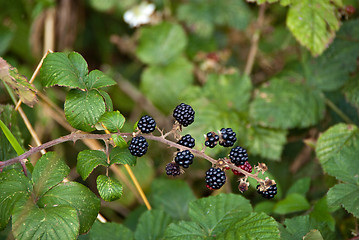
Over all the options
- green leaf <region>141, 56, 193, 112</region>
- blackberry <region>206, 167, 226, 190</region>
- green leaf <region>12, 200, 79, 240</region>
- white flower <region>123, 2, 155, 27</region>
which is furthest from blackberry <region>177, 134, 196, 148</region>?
white flower <region>123, 2, 155, 27</region>

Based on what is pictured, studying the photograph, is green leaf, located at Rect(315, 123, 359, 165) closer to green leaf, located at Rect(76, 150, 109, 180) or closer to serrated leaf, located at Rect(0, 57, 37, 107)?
green leaf, located at Rect(76, 150, 109, 180)

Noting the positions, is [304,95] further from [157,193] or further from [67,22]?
[67,22]

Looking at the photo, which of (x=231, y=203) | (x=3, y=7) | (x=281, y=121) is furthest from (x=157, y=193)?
(x=3, y=7)

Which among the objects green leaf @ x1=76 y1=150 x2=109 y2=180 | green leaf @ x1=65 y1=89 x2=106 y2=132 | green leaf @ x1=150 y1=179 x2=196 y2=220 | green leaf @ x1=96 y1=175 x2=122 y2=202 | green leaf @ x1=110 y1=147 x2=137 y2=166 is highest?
green leaf @ x1=65 y1=89 x2=106 y2=132

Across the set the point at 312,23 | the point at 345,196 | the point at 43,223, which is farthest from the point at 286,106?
the point at 43,223

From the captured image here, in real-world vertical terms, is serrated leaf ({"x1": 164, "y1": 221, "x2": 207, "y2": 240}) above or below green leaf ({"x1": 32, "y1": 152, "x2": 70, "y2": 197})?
below

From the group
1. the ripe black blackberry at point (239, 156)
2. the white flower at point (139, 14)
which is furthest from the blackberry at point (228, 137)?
the white flower at point (139, 14)

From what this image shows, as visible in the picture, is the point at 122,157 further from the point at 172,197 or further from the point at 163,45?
the point at 163,45
